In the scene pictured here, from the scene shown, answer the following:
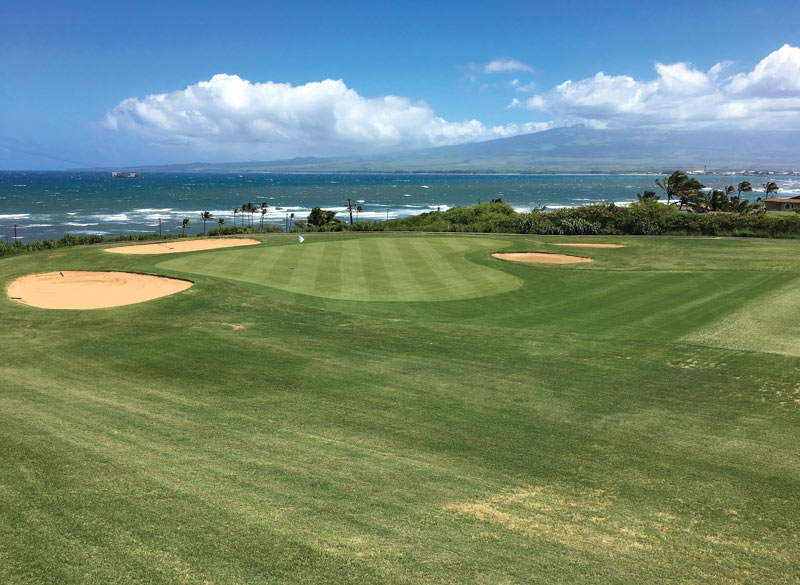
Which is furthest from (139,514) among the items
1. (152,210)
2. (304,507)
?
(152,210)

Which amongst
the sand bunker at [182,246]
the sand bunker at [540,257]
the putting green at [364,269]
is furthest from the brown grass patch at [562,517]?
the sand bunker at [182,246]

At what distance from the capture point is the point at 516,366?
13773 millimetres

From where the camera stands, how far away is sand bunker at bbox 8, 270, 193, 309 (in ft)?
71.8

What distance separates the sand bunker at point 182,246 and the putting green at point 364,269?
5.63 meters

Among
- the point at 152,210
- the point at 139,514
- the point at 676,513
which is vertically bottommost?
the point at 676,513

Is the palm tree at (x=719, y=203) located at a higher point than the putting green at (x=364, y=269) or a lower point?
higher

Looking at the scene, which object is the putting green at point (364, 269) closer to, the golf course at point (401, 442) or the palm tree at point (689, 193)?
the golf course at point (401, 442)

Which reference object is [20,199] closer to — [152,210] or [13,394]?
[152,210]

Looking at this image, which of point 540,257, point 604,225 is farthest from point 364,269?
point 604,225

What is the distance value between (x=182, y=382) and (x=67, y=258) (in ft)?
77.1

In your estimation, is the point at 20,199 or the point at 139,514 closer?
the point at 139,514

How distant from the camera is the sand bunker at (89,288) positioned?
21.9 metres

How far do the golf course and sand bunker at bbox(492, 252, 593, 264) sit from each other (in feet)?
34.1

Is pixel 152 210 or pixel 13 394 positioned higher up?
pixel 152 210
